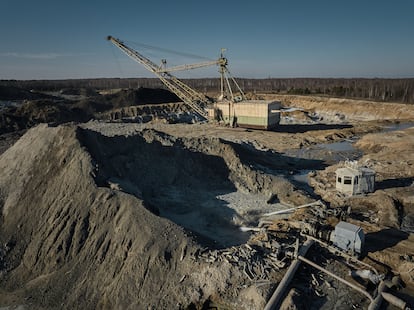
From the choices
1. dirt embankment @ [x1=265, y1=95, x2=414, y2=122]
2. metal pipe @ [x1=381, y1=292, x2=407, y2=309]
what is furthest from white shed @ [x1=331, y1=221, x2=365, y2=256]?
dirt embankment @ [x1=265, y1=95, x2=414, y2=122]

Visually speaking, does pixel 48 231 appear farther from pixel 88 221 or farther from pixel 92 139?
pixel 92 139

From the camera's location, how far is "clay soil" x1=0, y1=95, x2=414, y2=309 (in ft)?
33.4

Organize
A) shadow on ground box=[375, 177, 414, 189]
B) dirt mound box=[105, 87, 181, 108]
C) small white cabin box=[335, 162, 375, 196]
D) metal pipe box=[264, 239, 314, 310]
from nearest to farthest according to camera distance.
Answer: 1. metal pipe box=[264, 239, 314, 310]
2. small white cabin box=[335, 162, 375, 196]
3. shadow on ground box=[375, 177, 414, 189]
4. dirt mound box=[105, 87, 181, 108]

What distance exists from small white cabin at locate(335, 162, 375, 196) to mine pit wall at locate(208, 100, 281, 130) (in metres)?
18.0

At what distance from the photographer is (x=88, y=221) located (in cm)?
1245

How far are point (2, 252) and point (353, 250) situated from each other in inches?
512

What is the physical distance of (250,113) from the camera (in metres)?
36.5

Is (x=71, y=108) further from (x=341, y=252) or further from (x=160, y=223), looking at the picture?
(x=341, y=252)

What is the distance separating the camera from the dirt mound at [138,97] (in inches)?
2116

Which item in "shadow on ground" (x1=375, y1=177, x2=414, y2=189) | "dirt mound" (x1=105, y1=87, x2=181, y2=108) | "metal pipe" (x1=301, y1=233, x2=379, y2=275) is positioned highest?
"dirt mound" (x1=105, y1=87, x2=181, y2=108)

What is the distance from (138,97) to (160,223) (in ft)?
159

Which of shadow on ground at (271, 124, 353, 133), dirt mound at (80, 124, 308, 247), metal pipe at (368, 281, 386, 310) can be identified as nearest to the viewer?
metal pipe at (368, 281, 386, 310)

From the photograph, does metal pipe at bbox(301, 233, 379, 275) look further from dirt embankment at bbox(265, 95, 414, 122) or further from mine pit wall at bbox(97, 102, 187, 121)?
dirt embankment at bbox(265, 95, 414, 122)

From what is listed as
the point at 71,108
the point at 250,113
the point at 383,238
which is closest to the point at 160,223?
the point at 383,238
